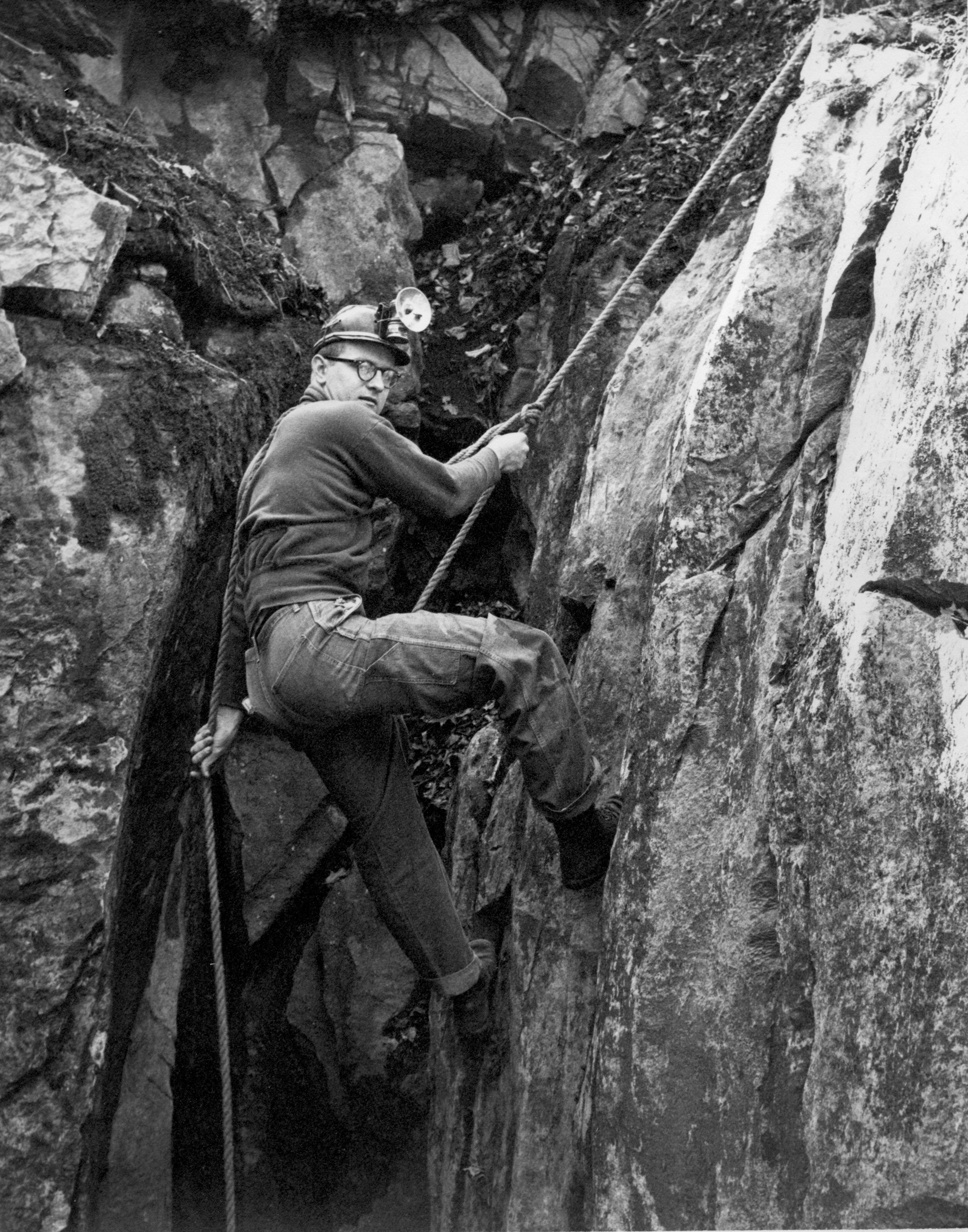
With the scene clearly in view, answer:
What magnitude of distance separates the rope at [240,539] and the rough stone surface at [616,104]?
2117 mm

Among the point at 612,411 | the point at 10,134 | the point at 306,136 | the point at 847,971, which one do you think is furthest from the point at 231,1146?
the point at 306,136

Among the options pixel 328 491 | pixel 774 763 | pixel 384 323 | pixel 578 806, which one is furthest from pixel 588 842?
pixel 384 323

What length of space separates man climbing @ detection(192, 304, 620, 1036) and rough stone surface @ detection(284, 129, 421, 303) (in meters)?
3.42

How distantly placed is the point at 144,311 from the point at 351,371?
74.7 inches

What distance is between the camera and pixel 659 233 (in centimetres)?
813

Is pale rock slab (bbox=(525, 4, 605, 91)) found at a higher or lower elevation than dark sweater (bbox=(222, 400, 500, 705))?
higher

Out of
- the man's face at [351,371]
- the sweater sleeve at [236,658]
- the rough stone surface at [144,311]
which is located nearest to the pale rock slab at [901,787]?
the man's face at [351,371]

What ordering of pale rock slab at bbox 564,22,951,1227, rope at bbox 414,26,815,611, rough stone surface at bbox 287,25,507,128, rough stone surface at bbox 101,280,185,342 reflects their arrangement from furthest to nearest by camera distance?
rough stone surface at bbox 287,25,507,128 → rough stone surface at bbox 101,280,185,342 → rope at bbox 414,26,815,611 → pale rock slab at bbox 564,22,951,1227

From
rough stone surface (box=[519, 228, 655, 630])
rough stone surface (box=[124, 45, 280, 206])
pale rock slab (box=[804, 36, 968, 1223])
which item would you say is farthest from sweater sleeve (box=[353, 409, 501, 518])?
rough stone surface (box=[124, 45, 280, 206])

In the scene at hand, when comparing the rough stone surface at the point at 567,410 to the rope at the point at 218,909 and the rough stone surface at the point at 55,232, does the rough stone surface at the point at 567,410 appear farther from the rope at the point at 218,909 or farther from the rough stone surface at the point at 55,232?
the rough stone surface at the point at 55,232

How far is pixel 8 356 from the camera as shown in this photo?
6762mm

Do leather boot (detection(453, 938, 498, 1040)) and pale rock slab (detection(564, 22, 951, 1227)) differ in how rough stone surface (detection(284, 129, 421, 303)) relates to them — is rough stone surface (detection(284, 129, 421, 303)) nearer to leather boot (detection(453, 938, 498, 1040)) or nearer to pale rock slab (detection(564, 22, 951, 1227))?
pale rock slab (detection(564, 22, 951, 1227))

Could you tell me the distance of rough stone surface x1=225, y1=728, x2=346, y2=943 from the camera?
810 centimetres

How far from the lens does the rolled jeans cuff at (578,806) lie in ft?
18.8
